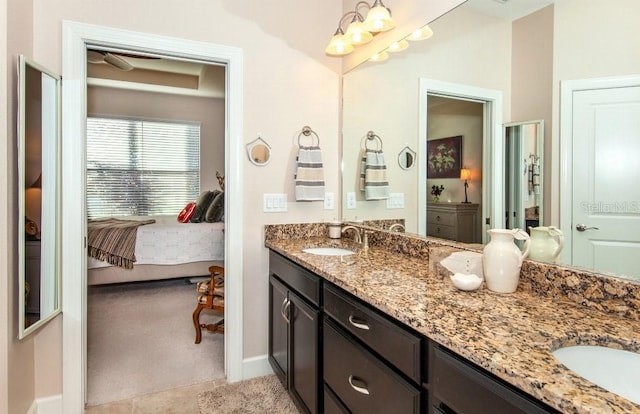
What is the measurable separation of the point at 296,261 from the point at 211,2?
169 centimetres

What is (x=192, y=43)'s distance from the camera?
88.0 inches

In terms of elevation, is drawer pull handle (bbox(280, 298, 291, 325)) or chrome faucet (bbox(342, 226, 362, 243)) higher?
chrome faucet (bbox(342, 226, 362, 243))

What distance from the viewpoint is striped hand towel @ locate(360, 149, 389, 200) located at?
7.89ft

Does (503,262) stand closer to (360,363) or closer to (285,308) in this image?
(360,363)

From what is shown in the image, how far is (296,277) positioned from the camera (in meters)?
1.93

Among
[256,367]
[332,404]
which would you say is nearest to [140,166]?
[256,367]

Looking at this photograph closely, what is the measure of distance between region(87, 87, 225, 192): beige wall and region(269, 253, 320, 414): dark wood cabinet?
4.44 meters

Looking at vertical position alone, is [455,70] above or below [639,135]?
above

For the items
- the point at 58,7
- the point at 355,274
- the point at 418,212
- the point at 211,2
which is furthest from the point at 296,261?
Result: the point at 58,7

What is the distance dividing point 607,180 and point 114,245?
431cm

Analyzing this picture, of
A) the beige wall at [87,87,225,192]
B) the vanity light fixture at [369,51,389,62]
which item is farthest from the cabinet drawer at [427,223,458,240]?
the beige wall at [87,87,225,192]

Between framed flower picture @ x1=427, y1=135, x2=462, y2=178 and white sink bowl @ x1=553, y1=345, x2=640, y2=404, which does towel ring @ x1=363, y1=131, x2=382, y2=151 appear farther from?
white sink bowl @ x1=553, y1=345, x2=640, y2=404

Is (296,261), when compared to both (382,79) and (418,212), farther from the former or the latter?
(382,79)

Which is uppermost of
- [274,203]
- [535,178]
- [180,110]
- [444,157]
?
[180,110]
